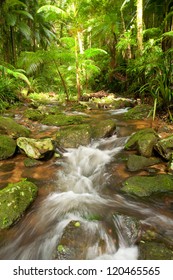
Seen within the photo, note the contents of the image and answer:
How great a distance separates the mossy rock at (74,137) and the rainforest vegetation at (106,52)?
1608mm

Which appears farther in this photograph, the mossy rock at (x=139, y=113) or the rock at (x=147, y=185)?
the mossy rock at (x=139, y=113)

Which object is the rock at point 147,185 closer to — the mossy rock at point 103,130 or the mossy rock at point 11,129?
the mossy rock at point 103,130

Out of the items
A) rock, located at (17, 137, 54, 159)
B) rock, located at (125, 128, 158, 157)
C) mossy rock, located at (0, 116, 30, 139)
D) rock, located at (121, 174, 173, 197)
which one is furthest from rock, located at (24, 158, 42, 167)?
rock, located at (125, 128, 158, 157)

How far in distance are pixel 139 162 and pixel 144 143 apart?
432 millimetres

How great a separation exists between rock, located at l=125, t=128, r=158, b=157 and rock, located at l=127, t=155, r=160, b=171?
0.14 m

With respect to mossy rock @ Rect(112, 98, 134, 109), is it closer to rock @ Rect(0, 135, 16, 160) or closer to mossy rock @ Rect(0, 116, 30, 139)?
mossy rock @ Rect(0, 116, 30, 139)

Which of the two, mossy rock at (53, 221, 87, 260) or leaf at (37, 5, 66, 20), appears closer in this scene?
mossy rock at (53, 221, 87, 260)

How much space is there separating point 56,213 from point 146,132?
7.86 ft

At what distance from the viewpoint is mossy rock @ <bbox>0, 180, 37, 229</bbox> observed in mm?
2584

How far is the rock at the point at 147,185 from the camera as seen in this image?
120 inches

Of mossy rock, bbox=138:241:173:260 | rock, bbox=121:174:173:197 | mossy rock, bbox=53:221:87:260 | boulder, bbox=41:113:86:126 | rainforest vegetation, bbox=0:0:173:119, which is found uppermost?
rainforest vegetation, bbox=0:0:173:119

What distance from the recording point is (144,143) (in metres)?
3.91

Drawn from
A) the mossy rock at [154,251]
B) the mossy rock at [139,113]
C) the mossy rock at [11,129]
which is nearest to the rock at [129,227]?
the mossy rock at [154,251]

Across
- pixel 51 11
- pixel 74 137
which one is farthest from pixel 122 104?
pixel 51 11
